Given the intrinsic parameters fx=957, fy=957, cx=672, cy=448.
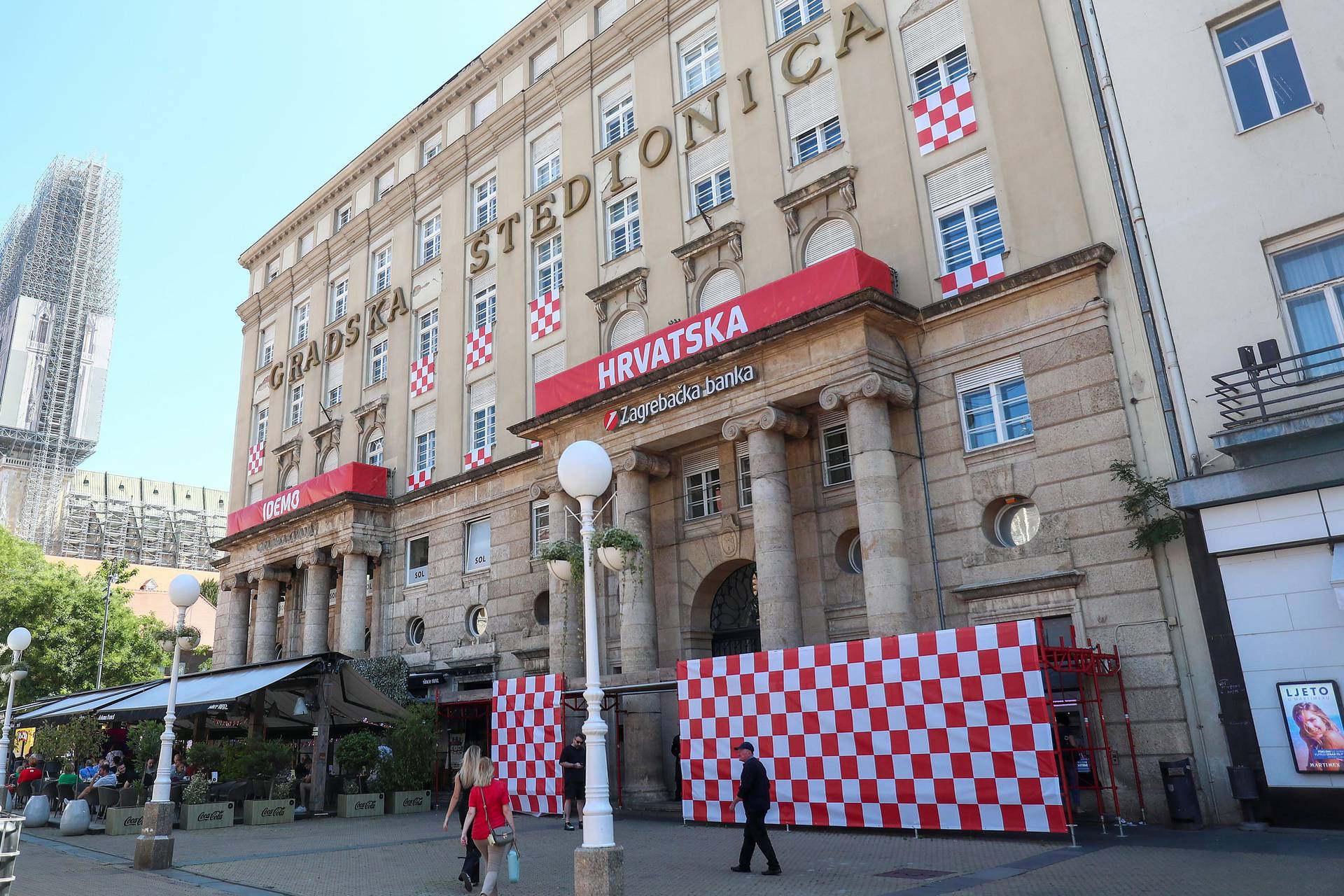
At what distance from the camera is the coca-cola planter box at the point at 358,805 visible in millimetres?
22000

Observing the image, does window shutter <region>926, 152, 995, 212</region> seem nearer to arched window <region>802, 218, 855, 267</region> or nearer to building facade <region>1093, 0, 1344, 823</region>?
arched window <region>802, 218, 855, 267</region>

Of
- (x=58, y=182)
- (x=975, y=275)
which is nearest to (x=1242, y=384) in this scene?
(x=975, y=275)

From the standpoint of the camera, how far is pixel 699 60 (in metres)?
28.3

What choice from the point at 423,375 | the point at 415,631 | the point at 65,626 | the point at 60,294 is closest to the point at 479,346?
the point at 423,375

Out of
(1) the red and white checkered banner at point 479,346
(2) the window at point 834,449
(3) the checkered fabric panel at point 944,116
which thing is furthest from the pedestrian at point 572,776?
(1) the red and white checkered banner at point 479,346

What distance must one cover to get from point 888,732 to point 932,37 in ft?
52.4

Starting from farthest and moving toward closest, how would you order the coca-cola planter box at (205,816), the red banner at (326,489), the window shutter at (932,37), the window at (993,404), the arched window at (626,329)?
the red banner at (326,489), the arched window at (626,329), the window shutter at (932,37), the coca-cola planter box at (205,816), the window at (993,404)

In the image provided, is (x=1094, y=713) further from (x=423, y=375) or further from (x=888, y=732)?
(x=423, y=375)

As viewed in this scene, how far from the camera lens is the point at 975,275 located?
2019cm

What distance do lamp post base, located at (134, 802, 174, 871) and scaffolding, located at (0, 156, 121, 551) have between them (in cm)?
9348

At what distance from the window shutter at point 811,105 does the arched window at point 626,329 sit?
653 cm

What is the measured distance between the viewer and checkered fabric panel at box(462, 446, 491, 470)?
1245 inches

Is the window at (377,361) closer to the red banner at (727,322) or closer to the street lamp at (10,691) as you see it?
the red banner at (727,322)

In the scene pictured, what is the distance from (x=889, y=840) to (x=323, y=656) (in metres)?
13.8
